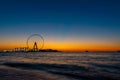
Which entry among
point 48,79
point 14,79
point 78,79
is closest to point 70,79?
point 78,79

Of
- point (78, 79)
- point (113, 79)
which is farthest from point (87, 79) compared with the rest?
point (113, 79)

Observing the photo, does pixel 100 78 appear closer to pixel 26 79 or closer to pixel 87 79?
pixel 87 79

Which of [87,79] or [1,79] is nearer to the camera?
[1,79]

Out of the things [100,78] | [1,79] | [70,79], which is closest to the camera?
[1,79]

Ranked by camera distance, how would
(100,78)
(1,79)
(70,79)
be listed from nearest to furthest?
1. (1,79)
2. (70,79)
3. (100,78)

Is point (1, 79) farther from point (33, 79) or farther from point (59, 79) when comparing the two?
point (59, 79)

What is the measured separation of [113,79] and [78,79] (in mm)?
3455

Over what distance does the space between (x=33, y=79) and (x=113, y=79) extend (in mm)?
7629

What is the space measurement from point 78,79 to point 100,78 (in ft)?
8.49

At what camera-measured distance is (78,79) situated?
60.3ft

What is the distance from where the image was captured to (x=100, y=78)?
64.2 ft

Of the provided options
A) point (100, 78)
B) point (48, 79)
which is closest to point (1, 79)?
point (48, 79)

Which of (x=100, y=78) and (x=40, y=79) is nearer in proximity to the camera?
(x=40, y=79)

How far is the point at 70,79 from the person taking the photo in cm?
1812
